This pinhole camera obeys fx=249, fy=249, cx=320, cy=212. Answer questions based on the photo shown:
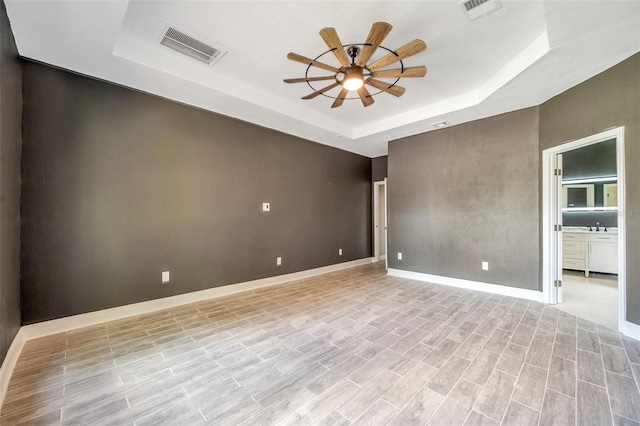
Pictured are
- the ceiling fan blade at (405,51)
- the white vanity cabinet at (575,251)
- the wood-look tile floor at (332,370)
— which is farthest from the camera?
the white vanity cabinet at (575,251)

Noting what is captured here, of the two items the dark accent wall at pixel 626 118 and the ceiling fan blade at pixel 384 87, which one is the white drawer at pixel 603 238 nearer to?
the dark accent wall at pixel 626 118

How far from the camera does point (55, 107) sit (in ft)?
8.69

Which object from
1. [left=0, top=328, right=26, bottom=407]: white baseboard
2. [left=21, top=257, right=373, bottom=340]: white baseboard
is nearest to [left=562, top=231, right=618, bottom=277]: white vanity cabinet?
[left=21, top=257, right=373, bottom=340]: white baseboard

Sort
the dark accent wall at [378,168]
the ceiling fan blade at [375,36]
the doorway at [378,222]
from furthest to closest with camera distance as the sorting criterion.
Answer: the doorway at [378,222], the dark accent wall at [378,168], the ceiling fan blade at [375,36]

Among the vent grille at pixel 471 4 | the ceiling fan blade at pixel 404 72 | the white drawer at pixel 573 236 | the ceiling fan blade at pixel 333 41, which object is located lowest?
the white drawer at pixel 573 236

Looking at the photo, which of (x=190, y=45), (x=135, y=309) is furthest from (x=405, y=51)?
(x=135, y=309)

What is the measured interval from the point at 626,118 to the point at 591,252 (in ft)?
11.6

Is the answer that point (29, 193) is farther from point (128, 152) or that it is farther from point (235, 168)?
point (235, 168)

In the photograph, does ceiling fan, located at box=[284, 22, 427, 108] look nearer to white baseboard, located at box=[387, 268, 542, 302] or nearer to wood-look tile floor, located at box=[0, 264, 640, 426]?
wood-look tile floor, located at box=[0, 264, 640, 426]

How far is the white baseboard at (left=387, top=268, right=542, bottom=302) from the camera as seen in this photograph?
11.9 feet

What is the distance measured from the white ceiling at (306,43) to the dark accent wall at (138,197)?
372mm

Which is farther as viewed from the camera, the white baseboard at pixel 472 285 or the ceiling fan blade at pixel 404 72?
the white baseboard at pixel 472 285

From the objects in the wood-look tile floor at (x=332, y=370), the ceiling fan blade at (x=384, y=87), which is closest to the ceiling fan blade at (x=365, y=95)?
the ceiling fan blade at (x=384, y=87)

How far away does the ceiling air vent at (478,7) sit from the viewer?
201 cm
